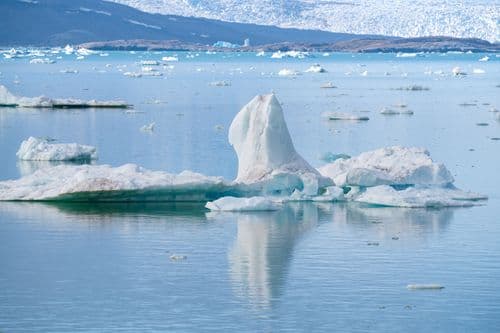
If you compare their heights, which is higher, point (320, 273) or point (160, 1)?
point (160, 1)

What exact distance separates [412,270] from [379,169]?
498 centimetres

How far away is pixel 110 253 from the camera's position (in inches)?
510

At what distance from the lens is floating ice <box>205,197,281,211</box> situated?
15.2m

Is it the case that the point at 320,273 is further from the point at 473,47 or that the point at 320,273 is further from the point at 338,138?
the point at 473,47

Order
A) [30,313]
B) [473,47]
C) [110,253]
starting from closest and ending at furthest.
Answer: [30,313] → [110,253] → [473,47]

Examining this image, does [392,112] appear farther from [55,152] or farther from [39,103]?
[55,152]

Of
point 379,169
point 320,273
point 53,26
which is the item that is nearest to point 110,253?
point 320,273

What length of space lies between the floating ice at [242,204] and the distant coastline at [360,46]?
400 ft

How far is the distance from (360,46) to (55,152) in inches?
5005

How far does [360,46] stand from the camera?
14625cm

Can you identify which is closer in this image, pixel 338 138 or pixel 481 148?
pixel 481 148

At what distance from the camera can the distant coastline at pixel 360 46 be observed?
451ft

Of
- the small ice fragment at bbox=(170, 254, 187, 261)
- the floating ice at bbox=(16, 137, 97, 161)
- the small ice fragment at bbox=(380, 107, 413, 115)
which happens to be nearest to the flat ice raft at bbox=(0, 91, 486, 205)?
the small ice fragment at bbox=(170, 254, 187, 261)

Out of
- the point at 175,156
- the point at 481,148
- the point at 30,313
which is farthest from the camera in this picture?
the point at 481,148
